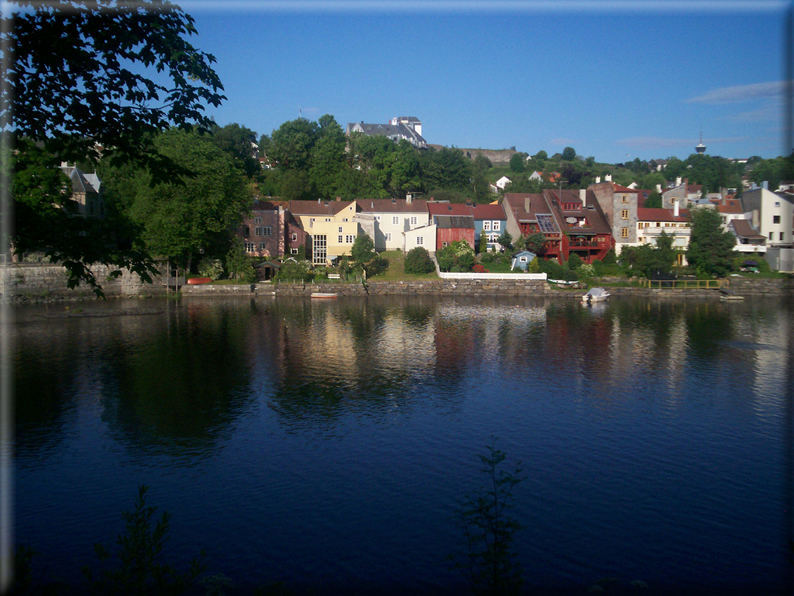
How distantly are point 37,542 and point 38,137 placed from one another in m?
8.09

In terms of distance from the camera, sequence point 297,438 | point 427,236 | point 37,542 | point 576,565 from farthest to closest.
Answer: point 427,236, point 297,438, point 37,542, point 576,565

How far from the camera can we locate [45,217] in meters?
7.36

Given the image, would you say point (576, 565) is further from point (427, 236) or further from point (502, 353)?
point (427, 236)

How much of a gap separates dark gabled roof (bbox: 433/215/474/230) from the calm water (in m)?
28.1

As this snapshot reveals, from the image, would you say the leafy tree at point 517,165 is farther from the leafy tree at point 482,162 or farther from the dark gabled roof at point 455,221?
the dark gabled roof at point 455,221

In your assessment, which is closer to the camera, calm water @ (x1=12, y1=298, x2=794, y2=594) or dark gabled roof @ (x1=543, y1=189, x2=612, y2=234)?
calm water @ (x1=12, y1=298, x2=794, y2=594)

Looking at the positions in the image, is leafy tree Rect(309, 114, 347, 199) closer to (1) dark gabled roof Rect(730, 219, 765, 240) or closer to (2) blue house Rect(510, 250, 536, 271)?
(2) blue house Rect(510, 250, 536, 271)

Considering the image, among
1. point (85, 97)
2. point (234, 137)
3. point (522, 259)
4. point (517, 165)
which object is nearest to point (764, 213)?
point (522, 259)

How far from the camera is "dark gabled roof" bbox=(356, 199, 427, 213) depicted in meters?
60.9

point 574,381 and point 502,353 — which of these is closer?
point 574,381

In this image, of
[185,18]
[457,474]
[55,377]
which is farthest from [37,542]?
[55,377]

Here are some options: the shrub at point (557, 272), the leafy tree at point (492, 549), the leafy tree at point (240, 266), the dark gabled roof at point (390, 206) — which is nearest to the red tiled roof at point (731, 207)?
the shrub at point (557, 272)

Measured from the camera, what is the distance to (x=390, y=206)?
2418 inches

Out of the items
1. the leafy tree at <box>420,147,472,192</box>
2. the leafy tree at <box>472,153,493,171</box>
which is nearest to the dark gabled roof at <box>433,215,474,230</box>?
the leafy tree at <box>420,147,472,192</box>
